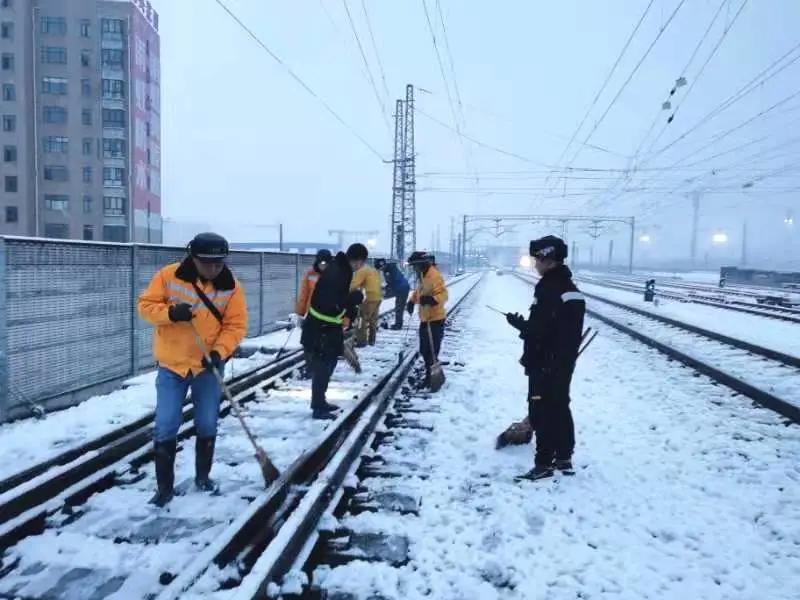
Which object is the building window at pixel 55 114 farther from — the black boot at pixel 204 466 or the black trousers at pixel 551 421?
the black trousers at pixel 551 421

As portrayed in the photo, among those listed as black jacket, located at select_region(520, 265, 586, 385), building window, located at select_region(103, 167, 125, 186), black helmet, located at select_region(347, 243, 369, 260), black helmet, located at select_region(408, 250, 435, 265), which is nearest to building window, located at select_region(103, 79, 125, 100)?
building window, located at select_region(103, 167, 125, 186)

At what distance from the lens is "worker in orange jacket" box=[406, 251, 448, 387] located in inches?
336

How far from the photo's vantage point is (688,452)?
5.98 m

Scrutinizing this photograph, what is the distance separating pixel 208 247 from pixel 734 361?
1091cm

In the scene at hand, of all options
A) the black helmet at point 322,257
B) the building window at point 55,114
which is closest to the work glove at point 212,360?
the black helmet at point 322,257

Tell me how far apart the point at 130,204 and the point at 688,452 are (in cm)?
5658

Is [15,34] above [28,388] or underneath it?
above

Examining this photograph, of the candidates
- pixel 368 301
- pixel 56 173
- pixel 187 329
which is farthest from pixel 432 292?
pixel 56 173

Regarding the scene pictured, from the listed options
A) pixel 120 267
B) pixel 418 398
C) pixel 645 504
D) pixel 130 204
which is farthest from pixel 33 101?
pixel 645 504

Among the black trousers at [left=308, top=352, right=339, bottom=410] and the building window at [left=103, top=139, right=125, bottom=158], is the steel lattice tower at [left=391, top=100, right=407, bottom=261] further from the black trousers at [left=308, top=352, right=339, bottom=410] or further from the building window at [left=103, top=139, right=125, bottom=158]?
the building window at [left=103, top=139, right=125, bottom=158]

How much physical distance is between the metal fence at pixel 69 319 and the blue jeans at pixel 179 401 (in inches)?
125

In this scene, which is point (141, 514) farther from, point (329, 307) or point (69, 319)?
point (69, 319)

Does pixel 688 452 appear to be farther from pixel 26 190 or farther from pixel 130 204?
pixel 26 190

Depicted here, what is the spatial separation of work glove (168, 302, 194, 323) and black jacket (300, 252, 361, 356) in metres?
2.73
